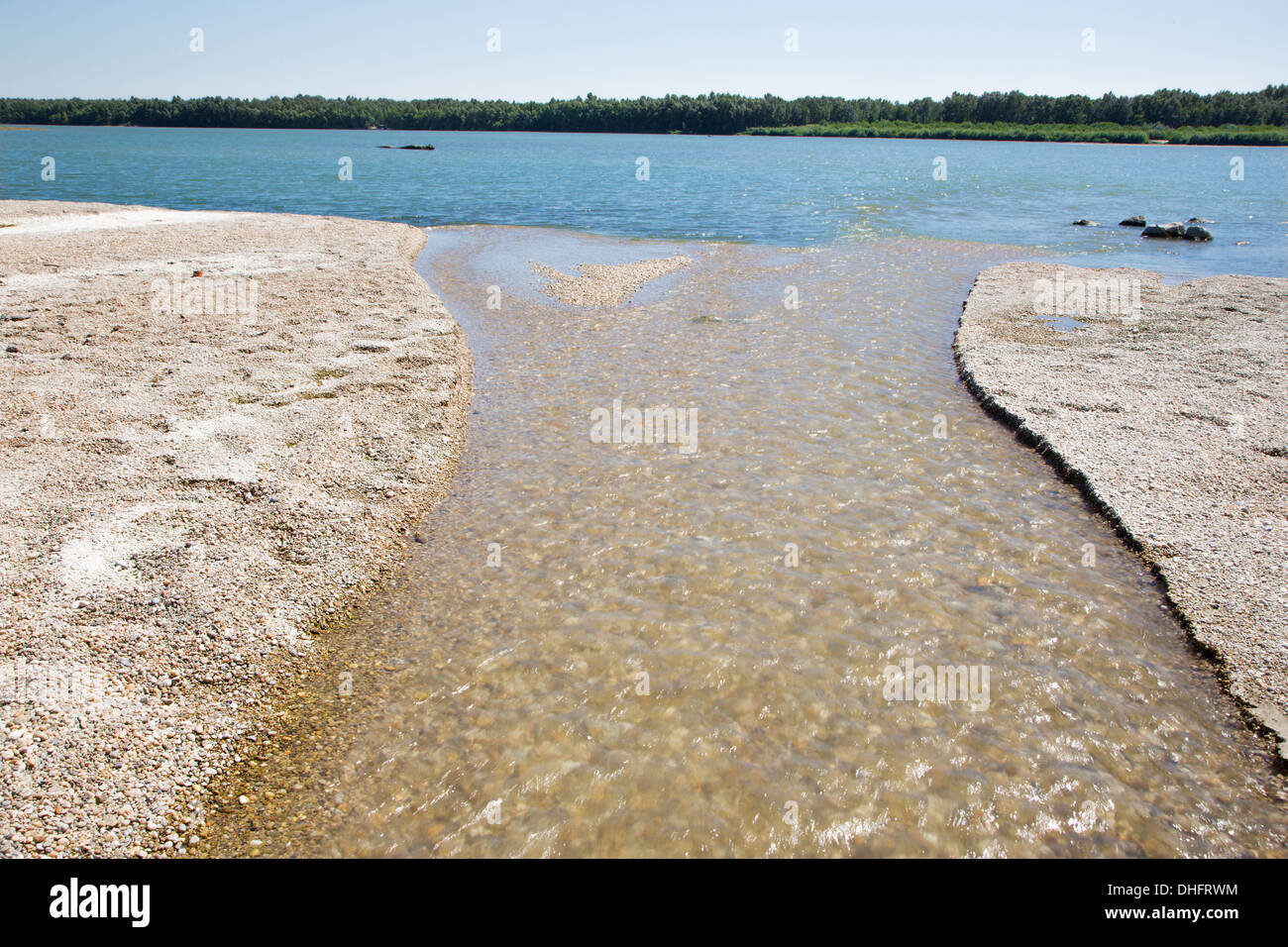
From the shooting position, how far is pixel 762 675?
21.1 feet

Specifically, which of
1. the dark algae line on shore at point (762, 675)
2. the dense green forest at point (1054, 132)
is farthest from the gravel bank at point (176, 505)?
the dense green forest at point (1054, 132)

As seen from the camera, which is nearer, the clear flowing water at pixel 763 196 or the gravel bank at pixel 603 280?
the gravel bank at pixel 603 280

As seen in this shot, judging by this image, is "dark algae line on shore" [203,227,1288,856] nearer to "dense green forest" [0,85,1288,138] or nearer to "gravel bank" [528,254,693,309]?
"gravel bank" [528,254,693,309]

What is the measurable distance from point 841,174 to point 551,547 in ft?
215

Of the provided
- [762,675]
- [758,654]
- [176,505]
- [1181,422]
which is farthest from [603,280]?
[762,675]

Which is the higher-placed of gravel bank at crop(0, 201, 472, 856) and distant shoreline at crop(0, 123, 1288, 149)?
distant shoreline at crop(0, 123, 1288, 149)

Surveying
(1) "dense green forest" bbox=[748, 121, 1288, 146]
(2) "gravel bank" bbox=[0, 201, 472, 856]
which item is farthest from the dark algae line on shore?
(1) "dense green forest" bbox=[748, 121, 1288, 146]

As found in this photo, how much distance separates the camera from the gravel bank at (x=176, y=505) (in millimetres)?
5152

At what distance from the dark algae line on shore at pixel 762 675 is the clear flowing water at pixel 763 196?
868 inches

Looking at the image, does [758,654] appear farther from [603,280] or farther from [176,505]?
[603,280]

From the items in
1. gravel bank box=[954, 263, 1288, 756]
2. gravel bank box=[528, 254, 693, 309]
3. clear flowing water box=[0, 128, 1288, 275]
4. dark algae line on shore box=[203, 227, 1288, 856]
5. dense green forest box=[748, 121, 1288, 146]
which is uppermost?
dense green forest box=[748, 121, 1288, 146]

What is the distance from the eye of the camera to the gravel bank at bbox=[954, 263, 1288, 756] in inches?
278

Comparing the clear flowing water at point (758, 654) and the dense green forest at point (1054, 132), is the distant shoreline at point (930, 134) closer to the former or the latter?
the dense green forest at point (1054, 132)

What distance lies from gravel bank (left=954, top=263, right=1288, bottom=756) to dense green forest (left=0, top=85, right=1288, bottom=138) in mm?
133127
